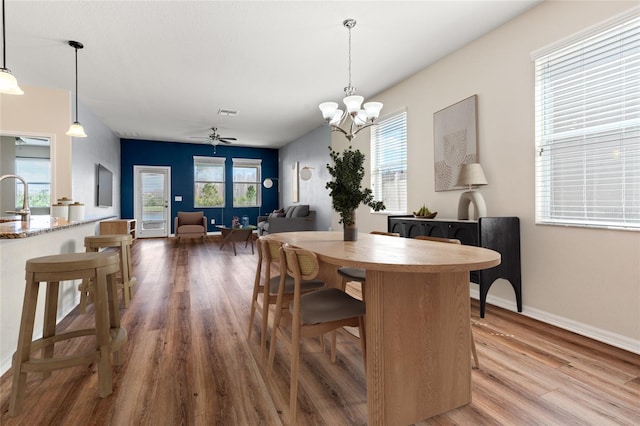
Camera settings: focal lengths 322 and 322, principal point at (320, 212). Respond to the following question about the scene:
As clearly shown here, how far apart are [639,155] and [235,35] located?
Answer: 3.59m

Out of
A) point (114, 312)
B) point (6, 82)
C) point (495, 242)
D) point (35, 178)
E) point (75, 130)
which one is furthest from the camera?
point (35, 178)

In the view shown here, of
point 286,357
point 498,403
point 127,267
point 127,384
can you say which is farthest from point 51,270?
point 498,403

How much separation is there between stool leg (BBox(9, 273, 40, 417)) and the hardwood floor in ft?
0.28

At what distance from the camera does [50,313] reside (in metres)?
1.83

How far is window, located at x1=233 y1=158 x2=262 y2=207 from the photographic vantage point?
10273 millimetres

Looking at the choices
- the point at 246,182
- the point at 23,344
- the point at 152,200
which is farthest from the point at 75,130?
the point at 246,182

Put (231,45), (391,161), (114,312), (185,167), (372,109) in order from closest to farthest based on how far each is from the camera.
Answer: (114,312) → (372,109) → (231,45) → (391,161) → (185,167)

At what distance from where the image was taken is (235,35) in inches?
132

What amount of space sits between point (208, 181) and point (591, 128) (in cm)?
933

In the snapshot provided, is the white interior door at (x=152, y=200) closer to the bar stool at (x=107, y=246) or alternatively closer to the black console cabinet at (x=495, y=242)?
the bar stool at (x=107, y=246)

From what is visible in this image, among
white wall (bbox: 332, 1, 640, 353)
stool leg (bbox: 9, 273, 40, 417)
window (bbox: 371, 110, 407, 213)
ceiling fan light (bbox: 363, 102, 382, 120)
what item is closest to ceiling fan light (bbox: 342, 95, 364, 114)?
ceiling fan light (bbox: 363, 102, 382, 120)

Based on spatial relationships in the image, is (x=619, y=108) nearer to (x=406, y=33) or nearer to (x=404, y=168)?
(x=406, y=33)

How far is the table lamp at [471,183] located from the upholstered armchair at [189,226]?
20.8ft

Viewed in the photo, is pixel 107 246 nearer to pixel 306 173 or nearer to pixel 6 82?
pixel 6 82
